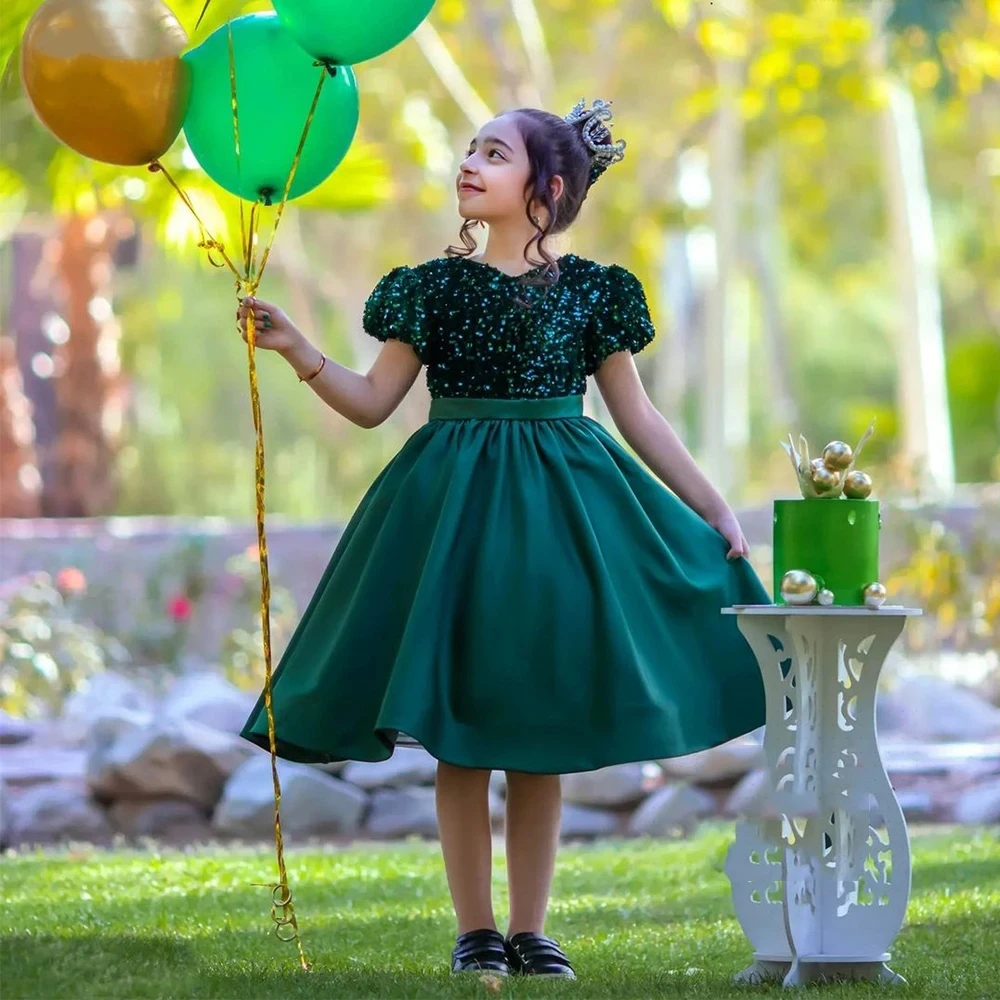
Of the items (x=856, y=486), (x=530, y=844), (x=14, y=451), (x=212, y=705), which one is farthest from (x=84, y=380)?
(x=856, y=486)

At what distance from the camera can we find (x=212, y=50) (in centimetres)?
348

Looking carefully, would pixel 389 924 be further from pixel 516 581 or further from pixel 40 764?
pixel 40 764

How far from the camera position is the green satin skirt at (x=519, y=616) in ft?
10.3

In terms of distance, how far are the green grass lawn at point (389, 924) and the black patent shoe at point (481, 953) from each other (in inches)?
1.9

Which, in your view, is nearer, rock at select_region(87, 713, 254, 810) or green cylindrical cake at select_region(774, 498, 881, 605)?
green cylindrical cake at select_region(774, 498, 881, 605)

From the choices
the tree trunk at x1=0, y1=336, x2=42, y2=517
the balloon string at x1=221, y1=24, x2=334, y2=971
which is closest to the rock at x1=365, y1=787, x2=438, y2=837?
the balloon string at x1=221, y1=24, x2=334, y2=971

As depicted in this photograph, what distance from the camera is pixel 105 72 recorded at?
330 centimetres

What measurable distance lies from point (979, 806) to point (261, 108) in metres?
3.51

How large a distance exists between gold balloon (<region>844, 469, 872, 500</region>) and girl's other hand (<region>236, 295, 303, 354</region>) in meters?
0.96

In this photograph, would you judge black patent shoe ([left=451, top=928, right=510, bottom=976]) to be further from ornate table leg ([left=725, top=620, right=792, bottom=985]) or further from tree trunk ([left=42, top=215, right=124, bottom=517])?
tree trunk ([left=42, top=215, right=124, bottom=517])

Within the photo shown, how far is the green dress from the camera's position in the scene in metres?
3.14

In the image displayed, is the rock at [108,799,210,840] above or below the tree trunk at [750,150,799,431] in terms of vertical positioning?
below

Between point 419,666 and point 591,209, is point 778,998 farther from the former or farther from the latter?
point 591,209

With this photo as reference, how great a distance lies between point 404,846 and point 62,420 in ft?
25.8
